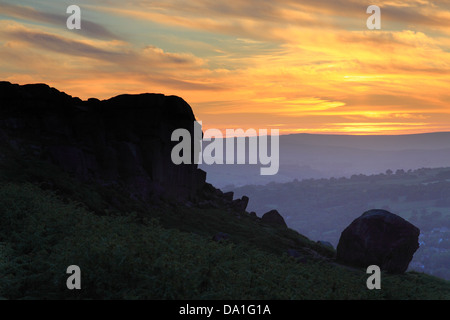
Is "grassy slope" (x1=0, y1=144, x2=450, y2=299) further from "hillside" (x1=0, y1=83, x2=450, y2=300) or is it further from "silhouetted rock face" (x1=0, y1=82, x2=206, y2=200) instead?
"silhouetted rock face" (x1=0, y1=82, x2=206, y2=200)

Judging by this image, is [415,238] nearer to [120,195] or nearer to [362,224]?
[362,224]

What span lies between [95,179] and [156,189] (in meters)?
6.10

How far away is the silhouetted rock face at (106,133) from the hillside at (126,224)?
0.32ft

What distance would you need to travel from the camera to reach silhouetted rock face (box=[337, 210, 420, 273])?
138 ft

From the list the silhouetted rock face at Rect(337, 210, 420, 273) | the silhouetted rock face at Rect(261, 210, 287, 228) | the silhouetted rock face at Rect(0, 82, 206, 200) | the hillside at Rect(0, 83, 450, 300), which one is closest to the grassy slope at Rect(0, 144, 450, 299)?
the hillside at Rect(0, 83, 450, 300)

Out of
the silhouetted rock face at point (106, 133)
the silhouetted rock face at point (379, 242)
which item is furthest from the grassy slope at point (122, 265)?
the silhouetted rock face at point (379, 242)

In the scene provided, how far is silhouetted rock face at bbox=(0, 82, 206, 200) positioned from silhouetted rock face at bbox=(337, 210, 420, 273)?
17.0 metres

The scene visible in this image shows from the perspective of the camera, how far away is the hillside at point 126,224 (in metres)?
18.7

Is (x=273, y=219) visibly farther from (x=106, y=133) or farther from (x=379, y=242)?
(x=106, y=133)

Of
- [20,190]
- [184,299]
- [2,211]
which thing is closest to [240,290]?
[184,299]

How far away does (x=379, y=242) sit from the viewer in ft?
140

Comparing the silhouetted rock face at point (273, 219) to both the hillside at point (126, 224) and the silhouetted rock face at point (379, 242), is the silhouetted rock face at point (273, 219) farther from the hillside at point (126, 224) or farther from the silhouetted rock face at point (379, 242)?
the silhouetted rock face at point (379, 242)

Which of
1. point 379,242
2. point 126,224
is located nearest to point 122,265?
point 126,224

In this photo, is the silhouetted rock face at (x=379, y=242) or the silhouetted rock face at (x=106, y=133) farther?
the silhouetted rock face at (x=379, y=242)
